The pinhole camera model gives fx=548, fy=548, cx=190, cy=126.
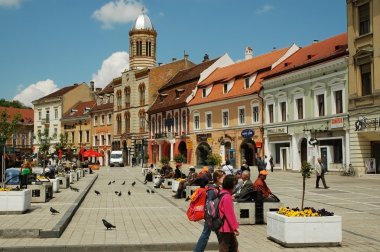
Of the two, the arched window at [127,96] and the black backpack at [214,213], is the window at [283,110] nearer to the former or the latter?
the black backpack at [214,213]

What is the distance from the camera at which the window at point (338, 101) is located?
36531 mm

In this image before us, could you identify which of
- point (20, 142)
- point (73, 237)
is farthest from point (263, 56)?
point (20, 142)

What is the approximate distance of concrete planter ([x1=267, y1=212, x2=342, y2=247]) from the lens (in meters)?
10.4

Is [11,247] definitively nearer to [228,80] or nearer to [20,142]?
[228,80]

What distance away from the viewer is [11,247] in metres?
10.1

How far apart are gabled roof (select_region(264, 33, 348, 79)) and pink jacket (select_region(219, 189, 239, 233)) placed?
29595mm

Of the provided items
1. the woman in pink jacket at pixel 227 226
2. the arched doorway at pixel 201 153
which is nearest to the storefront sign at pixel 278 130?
the arched doorway at pixel 201 153

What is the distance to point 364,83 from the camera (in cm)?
3391

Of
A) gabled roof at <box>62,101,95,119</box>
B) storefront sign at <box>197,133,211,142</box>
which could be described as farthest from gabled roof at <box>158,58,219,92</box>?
gabled roof at <box>62,101,95,119</box>

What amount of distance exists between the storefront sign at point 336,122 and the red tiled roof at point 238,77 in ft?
34.3

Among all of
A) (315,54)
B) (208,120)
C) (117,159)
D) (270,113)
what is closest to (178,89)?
(208,120)

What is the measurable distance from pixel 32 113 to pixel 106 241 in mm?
101554

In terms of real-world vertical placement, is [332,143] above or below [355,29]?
below

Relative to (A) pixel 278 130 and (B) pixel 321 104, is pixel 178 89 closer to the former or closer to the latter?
(A) pixel 278 130
